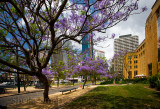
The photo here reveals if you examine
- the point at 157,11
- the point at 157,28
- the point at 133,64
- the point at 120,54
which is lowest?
the point at 133,64

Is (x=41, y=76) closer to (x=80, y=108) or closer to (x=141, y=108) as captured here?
Result: (x=80, y=108)

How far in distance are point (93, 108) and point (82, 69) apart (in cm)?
1286

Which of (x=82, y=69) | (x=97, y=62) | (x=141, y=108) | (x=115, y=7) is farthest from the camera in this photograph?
(x=97, y=62)

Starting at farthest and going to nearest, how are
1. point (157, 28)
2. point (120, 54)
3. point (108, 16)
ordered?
1. point (120, 54)
2. point (157, 28)
3. point (108, 16)

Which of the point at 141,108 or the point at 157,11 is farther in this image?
the point at 157,11

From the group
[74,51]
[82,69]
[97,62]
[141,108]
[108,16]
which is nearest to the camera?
[141,108]

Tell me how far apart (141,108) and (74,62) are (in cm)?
1660

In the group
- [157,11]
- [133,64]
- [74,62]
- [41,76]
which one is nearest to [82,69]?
[74,62]

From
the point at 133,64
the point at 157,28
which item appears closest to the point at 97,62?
the point at 157,28

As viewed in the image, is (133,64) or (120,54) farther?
(133,64)

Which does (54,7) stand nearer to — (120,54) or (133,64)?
(120,54)

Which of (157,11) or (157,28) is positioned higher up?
(157,11)

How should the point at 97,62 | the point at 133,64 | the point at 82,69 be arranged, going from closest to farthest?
the point at 82,69 < the point at 97,62 < the point at 133,64

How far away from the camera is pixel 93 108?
6.66 m
